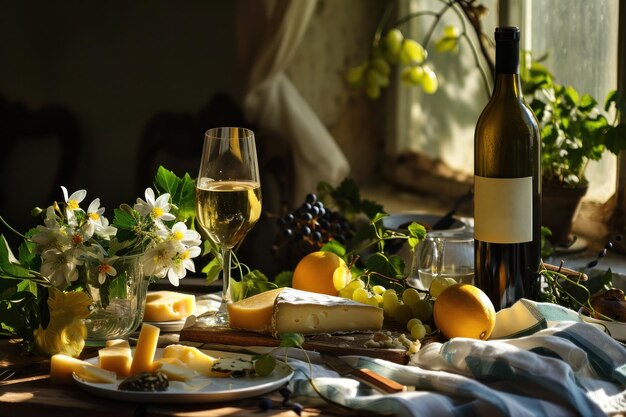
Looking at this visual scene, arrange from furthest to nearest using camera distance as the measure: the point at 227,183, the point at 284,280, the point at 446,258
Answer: the point at 284,280, the point at 446,258, the point at 227,183

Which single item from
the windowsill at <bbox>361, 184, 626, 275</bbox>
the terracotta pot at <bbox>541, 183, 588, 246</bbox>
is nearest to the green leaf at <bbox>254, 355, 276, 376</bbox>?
the windowsill at <bbox>361, 184, 626, 275</bbox>

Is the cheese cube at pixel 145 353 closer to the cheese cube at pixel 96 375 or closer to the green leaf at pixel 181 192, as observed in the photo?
the cheese cube at pixel 96 375

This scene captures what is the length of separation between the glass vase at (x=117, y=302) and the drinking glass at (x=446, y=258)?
15.9 inches

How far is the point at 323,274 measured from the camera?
139cm

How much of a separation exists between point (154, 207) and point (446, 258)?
434mm

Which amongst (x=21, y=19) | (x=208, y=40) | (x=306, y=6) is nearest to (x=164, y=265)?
(x=306, y=6)

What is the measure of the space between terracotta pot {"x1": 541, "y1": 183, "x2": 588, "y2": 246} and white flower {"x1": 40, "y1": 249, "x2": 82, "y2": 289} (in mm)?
1065

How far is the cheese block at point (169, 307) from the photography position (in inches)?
54.9

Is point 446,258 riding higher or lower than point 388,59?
lower

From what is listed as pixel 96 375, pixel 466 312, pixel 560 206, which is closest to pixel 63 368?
pixel 96 375

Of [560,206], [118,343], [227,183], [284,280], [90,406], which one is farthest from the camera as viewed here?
[560,206]

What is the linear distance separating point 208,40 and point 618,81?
1.59 metres

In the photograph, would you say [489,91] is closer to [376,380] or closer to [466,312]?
[466,312]

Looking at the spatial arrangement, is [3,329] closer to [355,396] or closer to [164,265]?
[164,265]
